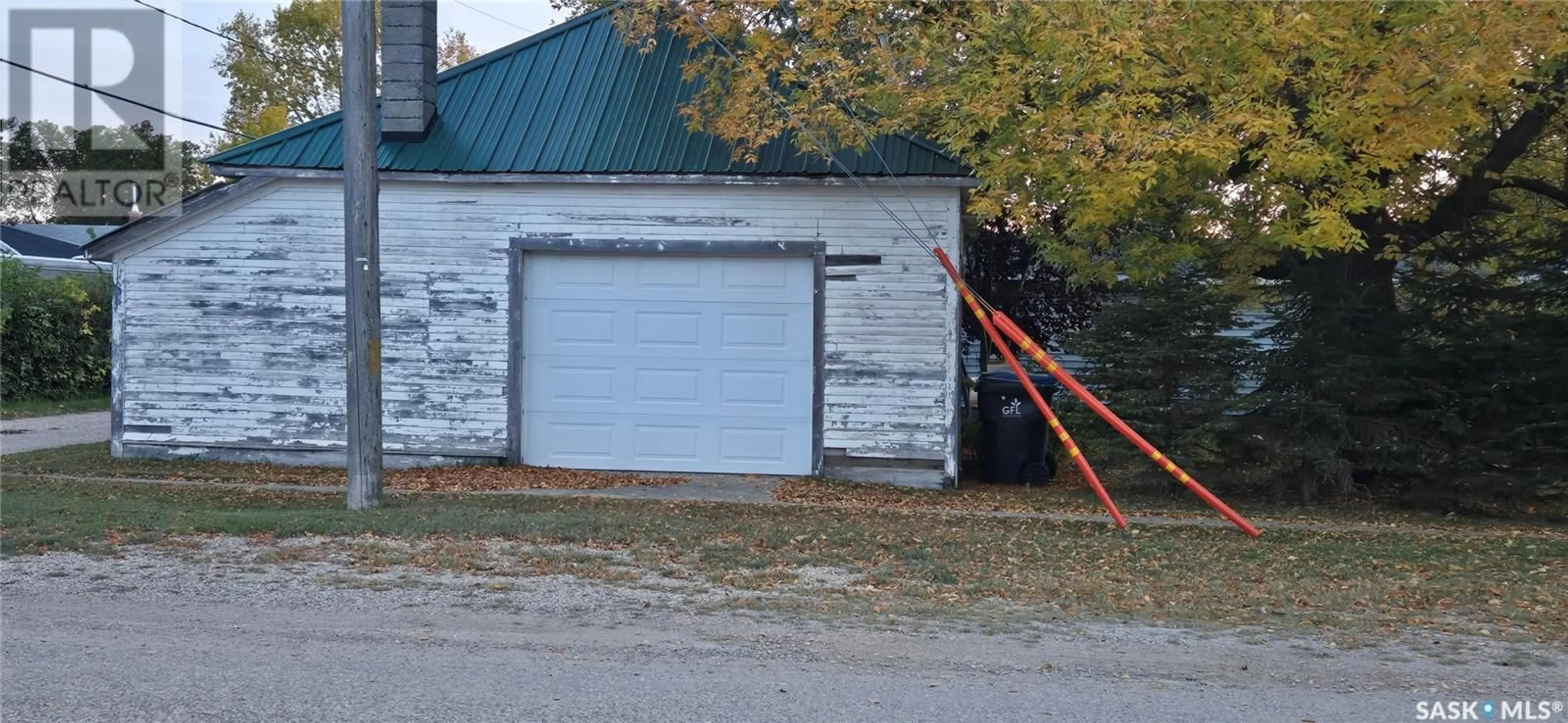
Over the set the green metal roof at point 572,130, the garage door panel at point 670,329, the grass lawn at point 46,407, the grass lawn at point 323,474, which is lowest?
the grass lawn at point 323,474

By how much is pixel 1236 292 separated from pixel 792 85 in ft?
15.8

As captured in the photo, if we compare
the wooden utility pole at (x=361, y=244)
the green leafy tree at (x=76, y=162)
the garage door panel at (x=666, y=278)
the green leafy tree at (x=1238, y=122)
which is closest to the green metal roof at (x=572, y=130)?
the green leafy tree at (x=1238, y=122)

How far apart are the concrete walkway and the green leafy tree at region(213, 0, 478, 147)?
2269cm

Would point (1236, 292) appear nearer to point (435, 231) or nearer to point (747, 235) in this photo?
point (747, 235)

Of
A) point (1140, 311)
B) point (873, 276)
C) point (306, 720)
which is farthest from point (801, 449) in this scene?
point (306, 720)

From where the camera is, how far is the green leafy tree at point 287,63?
4053 cm

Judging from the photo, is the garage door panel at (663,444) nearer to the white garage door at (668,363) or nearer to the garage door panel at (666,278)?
the white garage door at (668,363)

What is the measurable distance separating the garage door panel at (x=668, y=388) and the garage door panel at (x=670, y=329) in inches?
4.4

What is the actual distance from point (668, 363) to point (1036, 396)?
422cm

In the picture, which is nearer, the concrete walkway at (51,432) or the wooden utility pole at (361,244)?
the wooden utility pole at (361,244)

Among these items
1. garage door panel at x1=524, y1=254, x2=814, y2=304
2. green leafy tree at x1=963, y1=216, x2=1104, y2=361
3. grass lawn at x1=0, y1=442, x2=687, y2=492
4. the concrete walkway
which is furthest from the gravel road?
green leafy tree at x1=963, y1=216, x2=1104, y2=361

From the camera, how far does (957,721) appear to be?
5.20 m

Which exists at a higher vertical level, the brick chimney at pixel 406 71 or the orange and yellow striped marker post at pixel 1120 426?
the brick chimney at pixel 406 71

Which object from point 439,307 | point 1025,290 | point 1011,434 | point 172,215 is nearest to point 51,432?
point 172,215
